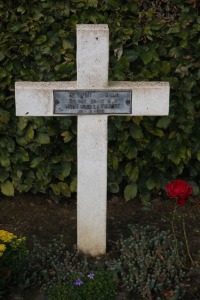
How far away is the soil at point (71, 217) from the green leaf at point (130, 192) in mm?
83

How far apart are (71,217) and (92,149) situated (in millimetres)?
1189

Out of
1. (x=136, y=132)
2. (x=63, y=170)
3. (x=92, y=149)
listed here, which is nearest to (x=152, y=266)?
(x=92, y=149)

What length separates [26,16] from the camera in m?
5.29

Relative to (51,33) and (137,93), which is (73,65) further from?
(137,93)

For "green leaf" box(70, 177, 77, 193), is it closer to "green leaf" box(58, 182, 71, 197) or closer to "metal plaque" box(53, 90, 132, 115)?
"green leaf" box(58, 182, 71, 197)

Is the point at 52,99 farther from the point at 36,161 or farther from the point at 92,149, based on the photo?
the point at 36,161

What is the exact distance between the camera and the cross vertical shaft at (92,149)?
4316 mm

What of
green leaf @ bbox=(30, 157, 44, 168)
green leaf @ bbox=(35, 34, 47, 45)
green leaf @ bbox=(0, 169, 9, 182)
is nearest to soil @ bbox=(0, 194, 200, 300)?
green leaf @ bbox=(0, 169, 9, 182)

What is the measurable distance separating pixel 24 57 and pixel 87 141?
121 centimetres

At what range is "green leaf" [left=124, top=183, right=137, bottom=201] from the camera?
18.6 ft

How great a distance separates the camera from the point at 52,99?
4.41 m

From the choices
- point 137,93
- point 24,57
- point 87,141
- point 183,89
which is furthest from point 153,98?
point 24,57

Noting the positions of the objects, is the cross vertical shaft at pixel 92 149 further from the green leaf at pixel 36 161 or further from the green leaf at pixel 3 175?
the green leaf at pixel 3 175

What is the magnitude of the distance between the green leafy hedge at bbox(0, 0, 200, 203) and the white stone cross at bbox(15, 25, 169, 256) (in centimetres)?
85
